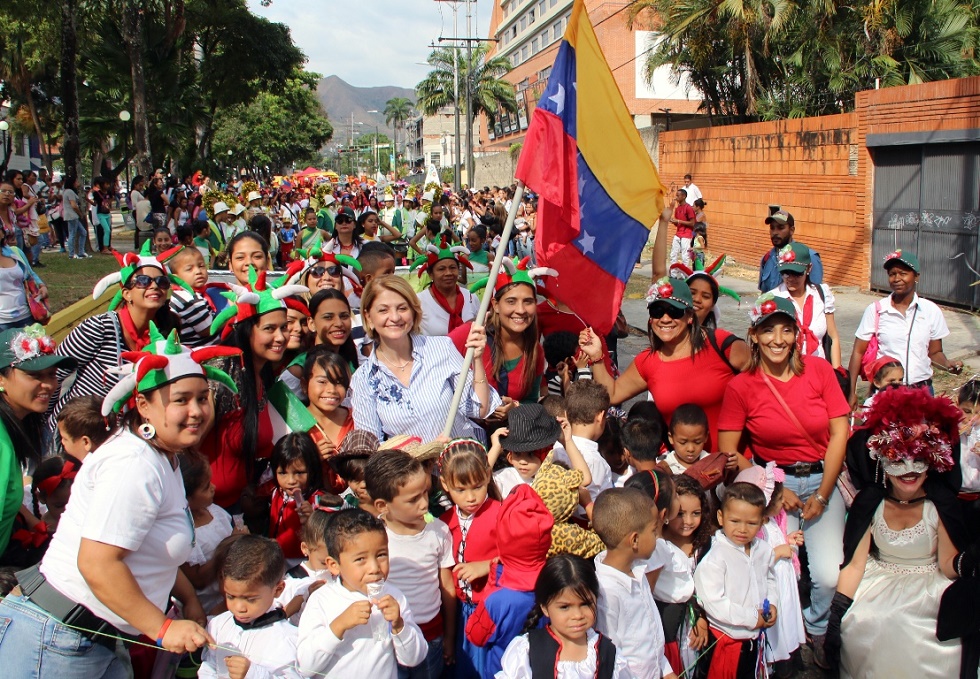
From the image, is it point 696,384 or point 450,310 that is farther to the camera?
point 450,310

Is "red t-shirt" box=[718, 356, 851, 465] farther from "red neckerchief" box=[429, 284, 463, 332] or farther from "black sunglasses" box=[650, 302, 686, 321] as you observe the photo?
"red neckerchief" box=[429, 284, 463, 332]

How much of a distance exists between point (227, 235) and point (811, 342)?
10.6 metres

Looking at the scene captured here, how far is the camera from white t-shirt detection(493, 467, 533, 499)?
3.81 meters

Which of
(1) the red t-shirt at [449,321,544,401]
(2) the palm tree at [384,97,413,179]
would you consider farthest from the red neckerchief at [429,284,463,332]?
(2) the palm tree at [384,97,413,179]

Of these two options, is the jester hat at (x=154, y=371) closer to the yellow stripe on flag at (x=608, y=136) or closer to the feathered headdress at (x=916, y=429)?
the yellow stripe on flag at (x=608, y=136)

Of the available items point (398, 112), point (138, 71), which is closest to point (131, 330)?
point (138, 71)

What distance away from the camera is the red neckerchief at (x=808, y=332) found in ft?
19.6

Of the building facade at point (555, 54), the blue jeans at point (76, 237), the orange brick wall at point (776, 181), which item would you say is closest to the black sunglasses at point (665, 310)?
the orange brick wall at point (776, 181)

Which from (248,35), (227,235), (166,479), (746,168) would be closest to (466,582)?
(166,479)

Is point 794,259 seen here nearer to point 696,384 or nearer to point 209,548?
point 696,384

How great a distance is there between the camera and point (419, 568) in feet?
11.1

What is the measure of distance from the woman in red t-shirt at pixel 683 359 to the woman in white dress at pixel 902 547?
2.76 ft

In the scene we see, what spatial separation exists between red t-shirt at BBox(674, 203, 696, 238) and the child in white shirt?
13.5 meters

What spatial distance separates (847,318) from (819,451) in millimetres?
9070
